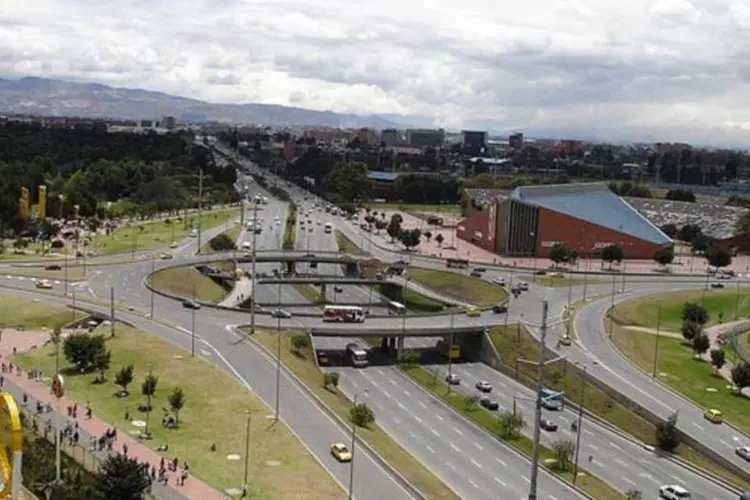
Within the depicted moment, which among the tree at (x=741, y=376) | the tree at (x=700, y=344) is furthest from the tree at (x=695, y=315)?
the tree at (x=741, y=376)

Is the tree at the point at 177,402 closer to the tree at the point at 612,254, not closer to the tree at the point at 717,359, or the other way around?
the tree at the point at 717,359

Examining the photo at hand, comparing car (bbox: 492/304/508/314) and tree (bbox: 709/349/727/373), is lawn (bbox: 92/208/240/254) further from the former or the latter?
tree (bbox: 709/349/727/373)

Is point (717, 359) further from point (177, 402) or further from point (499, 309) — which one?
point (177, 402)

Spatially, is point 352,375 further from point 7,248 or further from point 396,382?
point 7,248

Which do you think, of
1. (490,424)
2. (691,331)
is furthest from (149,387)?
(691,331)

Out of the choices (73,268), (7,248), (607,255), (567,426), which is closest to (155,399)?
(567,426)
